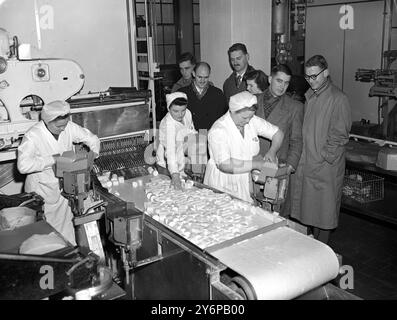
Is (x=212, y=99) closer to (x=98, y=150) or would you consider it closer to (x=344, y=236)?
(x=98, y=150)

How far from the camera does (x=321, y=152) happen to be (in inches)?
147

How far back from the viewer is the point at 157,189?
332 cm

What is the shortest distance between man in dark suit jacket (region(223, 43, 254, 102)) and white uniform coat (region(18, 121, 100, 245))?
1777 mm

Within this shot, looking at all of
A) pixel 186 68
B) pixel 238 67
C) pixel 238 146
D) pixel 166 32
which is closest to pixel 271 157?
pixel 238 146

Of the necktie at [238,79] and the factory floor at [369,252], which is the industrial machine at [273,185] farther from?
the necktie at [238,79]

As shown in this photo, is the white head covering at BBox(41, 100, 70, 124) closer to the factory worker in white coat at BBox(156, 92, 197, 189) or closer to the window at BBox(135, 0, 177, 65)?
the factory worker in white coat at BBox(156, 92, 197, 189)

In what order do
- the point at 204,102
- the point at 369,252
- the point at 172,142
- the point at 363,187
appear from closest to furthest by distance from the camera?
the point at 172,142 → the point at 369,252 → the point at 204,102 → the point at 363,187

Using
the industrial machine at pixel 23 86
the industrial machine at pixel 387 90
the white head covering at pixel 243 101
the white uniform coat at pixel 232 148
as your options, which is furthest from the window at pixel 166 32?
the white head covering at pixel 243 101

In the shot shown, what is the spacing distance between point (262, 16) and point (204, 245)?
4.03 meters

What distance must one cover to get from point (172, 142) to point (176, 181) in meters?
0.42

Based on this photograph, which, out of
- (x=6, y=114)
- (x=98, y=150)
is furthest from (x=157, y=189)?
(x=6, y=114)

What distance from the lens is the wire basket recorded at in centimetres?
496

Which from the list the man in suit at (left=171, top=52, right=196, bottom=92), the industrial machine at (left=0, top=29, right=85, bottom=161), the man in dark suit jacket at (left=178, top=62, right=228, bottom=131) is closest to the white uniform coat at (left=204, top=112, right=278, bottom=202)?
the man in dark suit jacket at (left=178, top=62, right=228, bottom=131)

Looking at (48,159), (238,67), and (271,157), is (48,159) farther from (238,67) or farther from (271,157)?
(238,67)
